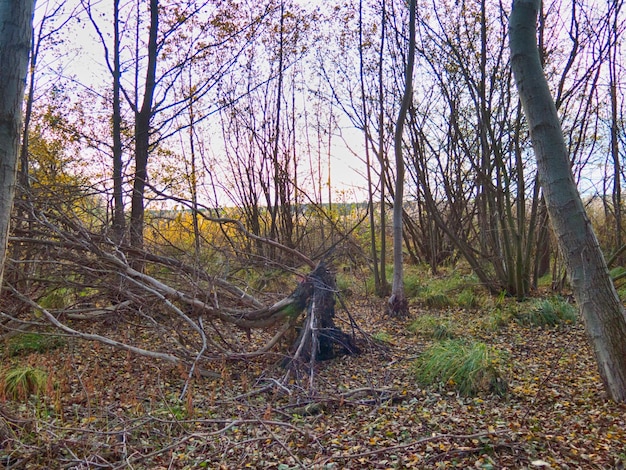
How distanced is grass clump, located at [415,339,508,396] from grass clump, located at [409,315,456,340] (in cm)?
119

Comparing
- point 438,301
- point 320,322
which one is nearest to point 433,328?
point 320,322

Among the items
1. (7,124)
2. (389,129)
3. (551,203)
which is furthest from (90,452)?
(389,129)

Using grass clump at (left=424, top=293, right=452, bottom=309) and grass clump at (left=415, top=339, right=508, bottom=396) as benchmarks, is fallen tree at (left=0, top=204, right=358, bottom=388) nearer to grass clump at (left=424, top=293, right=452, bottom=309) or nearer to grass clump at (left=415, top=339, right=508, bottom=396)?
grass clump at (left=415, top=339, right=508, bottom=396)

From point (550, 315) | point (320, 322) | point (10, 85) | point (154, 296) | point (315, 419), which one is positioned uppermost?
point (10, 85)

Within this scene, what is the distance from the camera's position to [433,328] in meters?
5.62

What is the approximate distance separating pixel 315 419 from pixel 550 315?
153 inches

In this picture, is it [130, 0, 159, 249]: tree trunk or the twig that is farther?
[130, 0, 159, 249]: tree trunk

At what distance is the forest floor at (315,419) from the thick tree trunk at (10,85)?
1.45 meters

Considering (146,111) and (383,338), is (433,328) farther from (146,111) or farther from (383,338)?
(146,111)

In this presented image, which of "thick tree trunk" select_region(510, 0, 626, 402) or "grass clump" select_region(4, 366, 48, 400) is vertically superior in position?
"thick tree trunk" select_region(510, 0, 626, 402)

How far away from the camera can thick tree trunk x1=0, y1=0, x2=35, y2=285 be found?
2000mm

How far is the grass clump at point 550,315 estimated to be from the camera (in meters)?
5.57

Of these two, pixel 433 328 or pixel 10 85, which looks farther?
pixel 433 328

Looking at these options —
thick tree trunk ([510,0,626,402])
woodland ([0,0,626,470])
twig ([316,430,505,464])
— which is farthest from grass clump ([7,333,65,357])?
thick tree trunk ([510,0,626,402])
